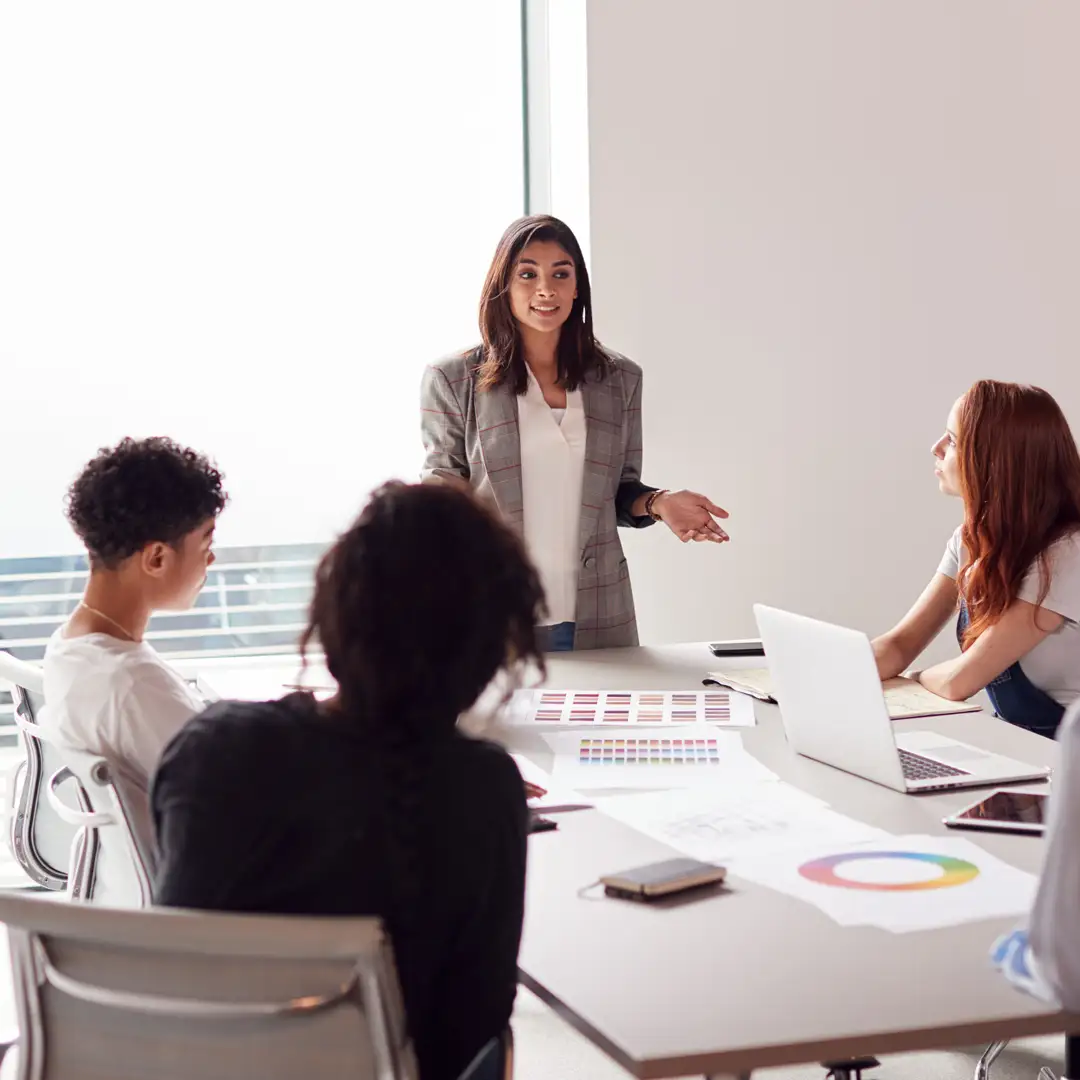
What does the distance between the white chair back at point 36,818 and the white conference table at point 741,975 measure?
3.32 feet

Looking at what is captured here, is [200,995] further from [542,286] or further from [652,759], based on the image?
[542,286]

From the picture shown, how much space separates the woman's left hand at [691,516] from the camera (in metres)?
2.95

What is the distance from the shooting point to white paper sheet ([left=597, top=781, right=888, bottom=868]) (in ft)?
5.72

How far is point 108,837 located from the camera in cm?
186

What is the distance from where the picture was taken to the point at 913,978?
4.36 ft

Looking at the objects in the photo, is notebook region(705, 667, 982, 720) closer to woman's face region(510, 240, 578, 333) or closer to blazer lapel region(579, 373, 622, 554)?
blazer lapel region(579, 373, 622, 554)

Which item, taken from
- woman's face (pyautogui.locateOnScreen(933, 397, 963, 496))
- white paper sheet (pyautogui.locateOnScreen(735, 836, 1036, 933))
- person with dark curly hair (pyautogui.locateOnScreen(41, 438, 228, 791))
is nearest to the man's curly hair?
person with dark curly hair (pyautogui.locateOnScreen(41, 438, 228, 791))

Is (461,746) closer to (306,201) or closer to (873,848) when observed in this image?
(873,848)

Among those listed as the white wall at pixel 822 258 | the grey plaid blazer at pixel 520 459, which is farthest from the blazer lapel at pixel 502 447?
the white wall at pixel 822 258

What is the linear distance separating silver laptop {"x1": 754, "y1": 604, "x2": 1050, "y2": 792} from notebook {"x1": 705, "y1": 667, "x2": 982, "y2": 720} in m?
0.23

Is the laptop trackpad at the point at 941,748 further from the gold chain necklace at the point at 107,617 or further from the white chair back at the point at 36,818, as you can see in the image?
the white chair back at the point at 36,818

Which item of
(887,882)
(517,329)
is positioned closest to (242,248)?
(517,329)

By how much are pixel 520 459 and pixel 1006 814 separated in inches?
61.9

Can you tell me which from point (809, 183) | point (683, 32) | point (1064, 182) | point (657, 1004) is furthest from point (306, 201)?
point (657, 1004)
